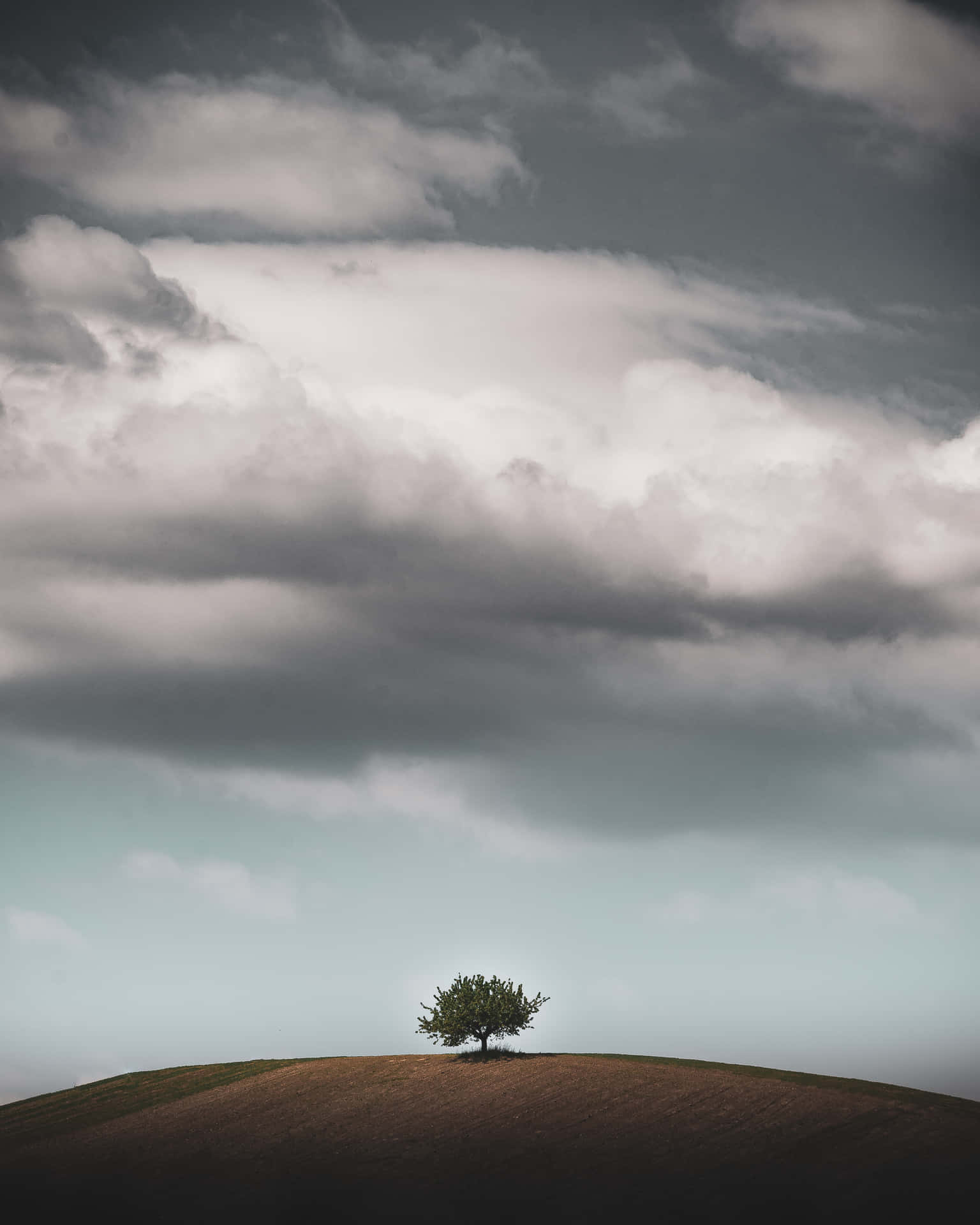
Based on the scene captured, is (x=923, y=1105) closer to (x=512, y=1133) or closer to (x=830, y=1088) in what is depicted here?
(x=830, y=1088)

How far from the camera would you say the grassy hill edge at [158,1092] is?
83.1m

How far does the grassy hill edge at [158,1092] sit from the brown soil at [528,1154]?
210 centimetres

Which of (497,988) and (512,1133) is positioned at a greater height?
(497,988)

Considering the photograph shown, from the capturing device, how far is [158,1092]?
365ft

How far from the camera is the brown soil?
6350cm

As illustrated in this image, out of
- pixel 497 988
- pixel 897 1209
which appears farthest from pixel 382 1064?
pixel 897 1209

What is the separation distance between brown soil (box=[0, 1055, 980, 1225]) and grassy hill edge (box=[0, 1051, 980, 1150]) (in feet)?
6.90

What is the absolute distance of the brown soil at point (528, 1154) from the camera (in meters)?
63.5

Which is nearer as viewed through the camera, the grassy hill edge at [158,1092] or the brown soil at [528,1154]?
the brown soil at [528,1154]

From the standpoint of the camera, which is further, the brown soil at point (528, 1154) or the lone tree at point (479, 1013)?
the lone tree at point (479, 1013)

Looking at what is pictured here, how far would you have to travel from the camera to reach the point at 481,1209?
6425 cm

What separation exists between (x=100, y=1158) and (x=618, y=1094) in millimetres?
38406

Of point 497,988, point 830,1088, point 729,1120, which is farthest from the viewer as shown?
point 497,988

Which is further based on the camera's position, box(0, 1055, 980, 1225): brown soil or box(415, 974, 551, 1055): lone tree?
box(415, 974, 551, 1055): lone tree
